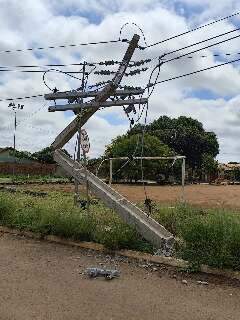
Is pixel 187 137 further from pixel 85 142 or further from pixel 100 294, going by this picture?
A: pixel 100 294

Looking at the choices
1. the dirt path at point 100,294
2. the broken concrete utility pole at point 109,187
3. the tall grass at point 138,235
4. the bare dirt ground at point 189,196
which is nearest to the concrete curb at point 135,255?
the tall grass at point 138,235

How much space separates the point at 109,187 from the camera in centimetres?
1186

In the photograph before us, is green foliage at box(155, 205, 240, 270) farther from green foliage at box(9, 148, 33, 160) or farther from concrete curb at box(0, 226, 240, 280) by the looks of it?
green foliage at box(9, 148, 33, 160)

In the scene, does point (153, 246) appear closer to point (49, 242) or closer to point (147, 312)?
point (49, 242)

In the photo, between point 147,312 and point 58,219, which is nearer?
point 147,312

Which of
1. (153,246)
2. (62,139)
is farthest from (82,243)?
(62,139)

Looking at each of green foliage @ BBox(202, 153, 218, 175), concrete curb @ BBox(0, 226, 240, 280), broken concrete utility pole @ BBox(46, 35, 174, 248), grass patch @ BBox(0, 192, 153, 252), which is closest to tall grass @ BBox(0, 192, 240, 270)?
grass patch @ BBox(0, 192, 153, 252)

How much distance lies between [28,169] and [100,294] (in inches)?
2454

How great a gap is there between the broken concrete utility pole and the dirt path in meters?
0.99

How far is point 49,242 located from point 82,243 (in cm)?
99

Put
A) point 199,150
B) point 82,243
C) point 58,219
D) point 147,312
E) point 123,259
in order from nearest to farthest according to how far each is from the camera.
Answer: point 147,312, point 123,259, point 82,243, point 58,219, point 199,150

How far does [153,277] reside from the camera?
8227mm

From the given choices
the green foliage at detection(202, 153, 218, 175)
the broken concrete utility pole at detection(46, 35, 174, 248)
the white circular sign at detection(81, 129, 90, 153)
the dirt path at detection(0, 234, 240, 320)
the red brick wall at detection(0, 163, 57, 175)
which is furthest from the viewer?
the green foliage at detection(202, 153, 218, 175)

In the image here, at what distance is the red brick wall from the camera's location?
67.4m
